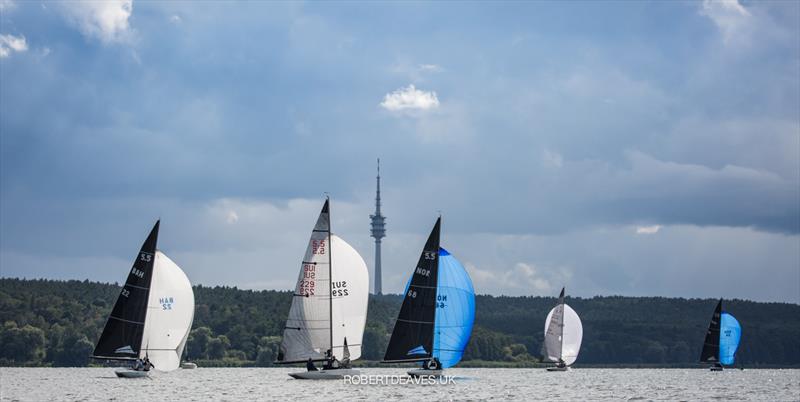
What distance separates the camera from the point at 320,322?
7744 cm

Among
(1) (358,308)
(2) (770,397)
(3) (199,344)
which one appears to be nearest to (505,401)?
(1) (358,308)

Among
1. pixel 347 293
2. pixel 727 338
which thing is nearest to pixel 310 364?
pixel 347 293

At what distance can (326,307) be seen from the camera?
3051 inches

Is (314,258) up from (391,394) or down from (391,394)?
up

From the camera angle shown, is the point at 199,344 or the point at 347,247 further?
the point at 199,344

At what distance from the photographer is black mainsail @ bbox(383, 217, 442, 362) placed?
247 feet

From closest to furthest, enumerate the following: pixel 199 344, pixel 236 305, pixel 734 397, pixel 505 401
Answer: pixel 505 401 < pixel 734 397 < pixel 199 344 < pixel 236 305

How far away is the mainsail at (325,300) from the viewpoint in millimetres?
77375

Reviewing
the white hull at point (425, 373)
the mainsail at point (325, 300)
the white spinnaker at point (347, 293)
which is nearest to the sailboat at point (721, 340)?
the white hull at point (425, 373)

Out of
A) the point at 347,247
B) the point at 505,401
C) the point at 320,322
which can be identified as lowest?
the point at 505,401

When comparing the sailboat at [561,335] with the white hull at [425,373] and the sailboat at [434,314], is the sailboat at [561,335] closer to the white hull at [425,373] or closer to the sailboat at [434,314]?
the sailboat at [434,314]

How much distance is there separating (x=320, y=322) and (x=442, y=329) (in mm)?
7825

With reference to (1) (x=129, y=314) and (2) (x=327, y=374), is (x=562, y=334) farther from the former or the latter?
(1) (x=129, y=314)

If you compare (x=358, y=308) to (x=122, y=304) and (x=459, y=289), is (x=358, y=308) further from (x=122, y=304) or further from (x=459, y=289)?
(x=122, y=304)
